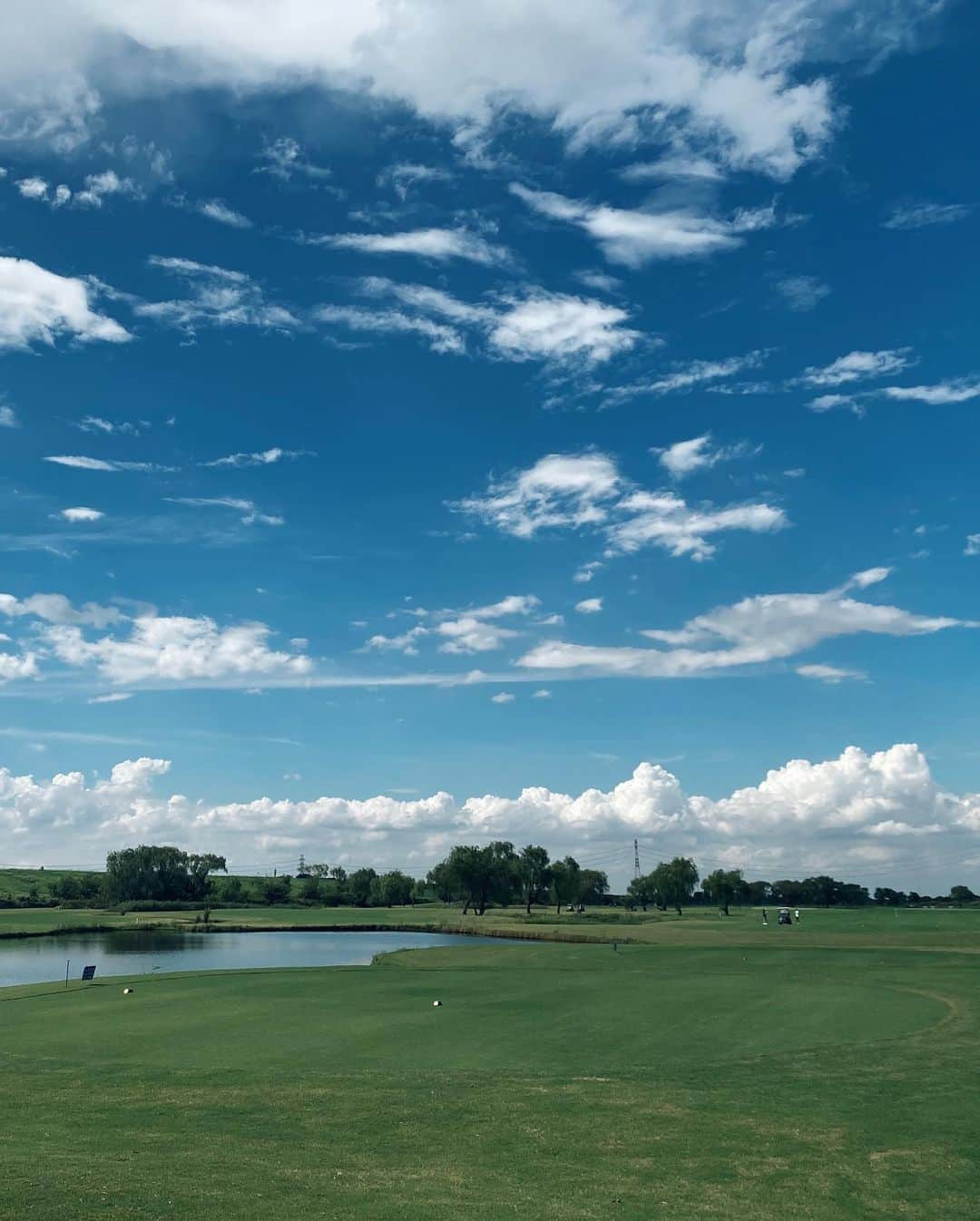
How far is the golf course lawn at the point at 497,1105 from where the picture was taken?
1697 centimetres

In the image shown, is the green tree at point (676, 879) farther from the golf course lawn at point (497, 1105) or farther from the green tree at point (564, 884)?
the golf course lawn at point (497, 1105)

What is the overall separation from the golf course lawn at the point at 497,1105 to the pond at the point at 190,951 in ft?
102

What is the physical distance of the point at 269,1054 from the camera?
30.4m

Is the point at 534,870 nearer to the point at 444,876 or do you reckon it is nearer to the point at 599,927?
the point at 444,876

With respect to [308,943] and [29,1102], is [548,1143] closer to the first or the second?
[29,1102]

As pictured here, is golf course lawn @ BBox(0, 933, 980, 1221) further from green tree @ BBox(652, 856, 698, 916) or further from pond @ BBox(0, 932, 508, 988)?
green tree @ BBox(652, 856, 698, 916)

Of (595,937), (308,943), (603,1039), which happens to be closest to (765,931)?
(595,937)

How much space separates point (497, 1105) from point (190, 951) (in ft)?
252

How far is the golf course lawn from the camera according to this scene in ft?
55.7

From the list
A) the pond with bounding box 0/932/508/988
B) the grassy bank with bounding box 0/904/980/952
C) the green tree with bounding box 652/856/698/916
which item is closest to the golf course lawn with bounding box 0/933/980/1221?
the pond with bounding box 0/932/508/988

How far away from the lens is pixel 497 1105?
23688 millimetres

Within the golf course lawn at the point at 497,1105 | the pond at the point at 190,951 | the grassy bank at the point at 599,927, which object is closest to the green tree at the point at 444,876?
the grassy bank at the point at 599,927

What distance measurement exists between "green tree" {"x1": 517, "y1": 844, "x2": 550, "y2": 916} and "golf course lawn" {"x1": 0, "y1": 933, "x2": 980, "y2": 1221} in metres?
140

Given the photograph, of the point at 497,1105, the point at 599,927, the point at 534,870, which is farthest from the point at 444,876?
the point at 497,1105
